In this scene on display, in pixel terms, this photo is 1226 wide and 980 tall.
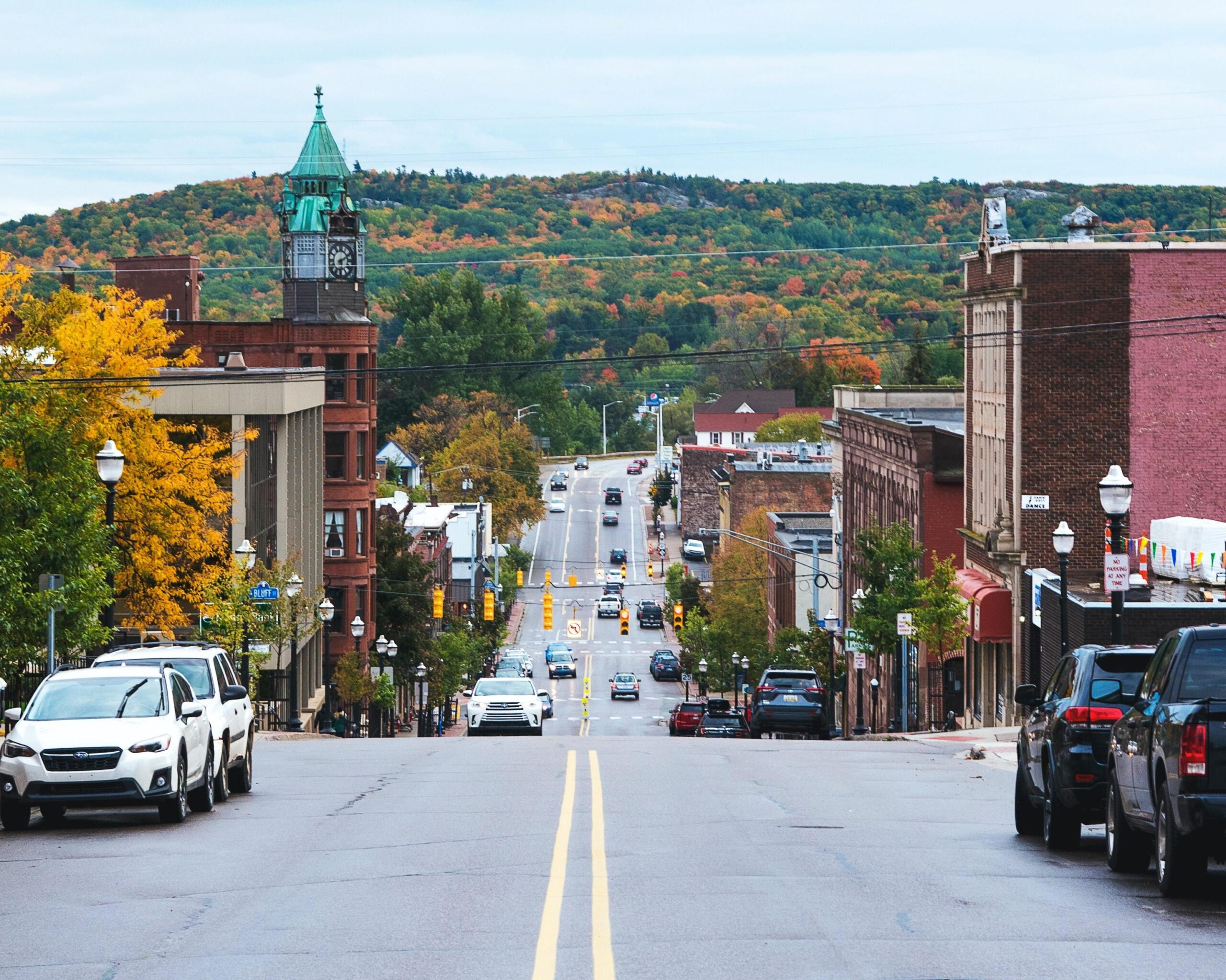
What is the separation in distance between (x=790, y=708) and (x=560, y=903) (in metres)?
31.3

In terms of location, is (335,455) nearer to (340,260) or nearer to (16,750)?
(340,260)

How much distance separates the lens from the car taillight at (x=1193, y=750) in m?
11.4

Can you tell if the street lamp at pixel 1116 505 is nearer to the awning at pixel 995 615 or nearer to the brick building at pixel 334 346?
the awning at pixel 995 615

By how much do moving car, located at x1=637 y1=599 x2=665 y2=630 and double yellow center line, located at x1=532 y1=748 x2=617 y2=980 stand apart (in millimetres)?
105246

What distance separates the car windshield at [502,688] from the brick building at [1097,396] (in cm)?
1147

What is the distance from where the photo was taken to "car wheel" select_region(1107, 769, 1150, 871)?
45.0 feet

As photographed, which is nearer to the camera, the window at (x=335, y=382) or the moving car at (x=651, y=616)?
the window at (x=335, y=382)

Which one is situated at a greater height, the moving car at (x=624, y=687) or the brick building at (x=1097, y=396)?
the brick building at (x=1097, y=396)

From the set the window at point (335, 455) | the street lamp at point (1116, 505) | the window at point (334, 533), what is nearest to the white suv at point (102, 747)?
the street lamp at point (1116, 505)

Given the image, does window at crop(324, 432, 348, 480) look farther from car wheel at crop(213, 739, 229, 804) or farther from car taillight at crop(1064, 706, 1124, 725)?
car taillight at crop(1064, 706, 1124, 725)

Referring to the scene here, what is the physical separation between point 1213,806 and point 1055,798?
417cm

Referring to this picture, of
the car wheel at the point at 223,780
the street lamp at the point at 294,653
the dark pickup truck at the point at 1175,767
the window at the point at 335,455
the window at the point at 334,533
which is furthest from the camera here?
the window at the point at 335,455

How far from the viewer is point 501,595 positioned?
121688 mm

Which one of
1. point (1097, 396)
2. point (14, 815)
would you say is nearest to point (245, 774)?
point (14, 815)
